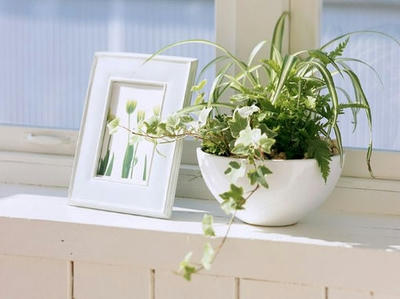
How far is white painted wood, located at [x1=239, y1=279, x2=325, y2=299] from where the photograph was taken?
1855 millimetres

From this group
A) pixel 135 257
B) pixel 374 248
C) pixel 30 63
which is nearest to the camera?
pixel 374 248

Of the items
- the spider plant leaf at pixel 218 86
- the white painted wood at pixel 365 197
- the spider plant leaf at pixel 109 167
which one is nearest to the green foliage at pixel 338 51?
the spider plant leaf at pixel 218 86

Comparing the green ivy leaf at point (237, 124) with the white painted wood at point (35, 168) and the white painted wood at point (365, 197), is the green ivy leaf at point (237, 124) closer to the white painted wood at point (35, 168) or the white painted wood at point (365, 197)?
the white painted wood at point (365, 197)

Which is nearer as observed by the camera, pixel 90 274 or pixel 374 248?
pixel 374 248

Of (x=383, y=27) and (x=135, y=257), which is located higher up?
(x=383, y=27)

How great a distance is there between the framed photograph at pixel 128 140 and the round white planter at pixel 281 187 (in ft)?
0.48

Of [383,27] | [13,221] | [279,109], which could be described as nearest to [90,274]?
[13,221]

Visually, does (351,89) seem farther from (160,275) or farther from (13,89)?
(13,89)

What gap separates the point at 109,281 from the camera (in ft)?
6.57

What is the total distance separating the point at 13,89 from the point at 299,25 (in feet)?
2.47

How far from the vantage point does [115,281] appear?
2.00 m

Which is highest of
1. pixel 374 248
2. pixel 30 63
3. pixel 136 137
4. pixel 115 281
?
pixel 30 63

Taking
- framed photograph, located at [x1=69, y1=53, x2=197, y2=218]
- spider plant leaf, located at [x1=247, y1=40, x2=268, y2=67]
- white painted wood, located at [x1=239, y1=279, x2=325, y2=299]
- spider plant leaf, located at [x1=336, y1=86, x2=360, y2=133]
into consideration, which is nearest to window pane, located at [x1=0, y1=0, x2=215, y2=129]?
framed photograph, located at [x1=69, y1=53, x2=197, y2=218]

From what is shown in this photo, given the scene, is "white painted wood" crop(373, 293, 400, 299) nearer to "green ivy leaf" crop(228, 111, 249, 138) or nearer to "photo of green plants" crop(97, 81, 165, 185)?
"green ivy leaf" crop(228, 111, 249, 138)
